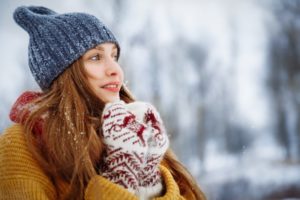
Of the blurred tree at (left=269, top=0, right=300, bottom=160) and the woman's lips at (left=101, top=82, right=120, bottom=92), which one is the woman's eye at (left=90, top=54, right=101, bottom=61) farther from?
the blurred tree at (left=269, top=0, right=300, bottom=160)

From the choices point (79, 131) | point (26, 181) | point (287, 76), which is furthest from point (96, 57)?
point (287, 76)

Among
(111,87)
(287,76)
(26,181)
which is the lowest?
(287,76)

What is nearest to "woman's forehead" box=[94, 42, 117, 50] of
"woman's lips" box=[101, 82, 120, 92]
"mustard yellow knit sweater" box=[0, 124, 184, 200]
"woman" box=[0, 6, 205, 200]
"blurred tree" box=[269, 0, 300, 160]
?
"woman" box=[0, 6, 205, 200]

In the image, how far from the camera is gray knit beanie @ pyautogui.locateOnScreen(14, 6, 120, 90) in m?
1.12

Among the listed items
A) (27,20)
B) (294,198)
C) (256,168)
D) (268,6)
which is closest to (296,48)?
(268,6)

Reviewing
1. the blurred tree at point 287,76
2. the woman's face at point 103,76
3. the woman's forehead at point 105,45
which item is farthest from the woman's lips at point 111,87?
the blurred tree at point 287,76

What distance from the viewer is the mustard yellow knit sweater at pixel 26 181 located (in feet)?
3.14

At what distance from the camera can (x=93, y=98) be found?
1103mm

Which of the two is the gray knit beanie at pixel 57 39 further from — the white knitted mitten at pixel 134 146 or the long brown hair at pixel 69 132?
the white knitted mitten at pixel 134 146

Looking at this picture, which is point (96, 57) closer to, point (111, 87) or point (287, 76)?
point (111, 87)

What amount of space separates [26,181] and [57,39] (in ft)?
1.20

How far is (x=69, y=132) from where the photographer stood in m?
1.00

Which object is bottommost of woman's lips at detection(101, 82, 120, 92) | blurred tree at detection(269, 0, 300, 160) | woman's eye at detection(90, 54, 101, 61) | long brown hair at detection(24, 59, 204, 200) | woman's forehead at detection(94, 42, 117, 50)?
blurred tree at detection(269, 0, 300, 160)

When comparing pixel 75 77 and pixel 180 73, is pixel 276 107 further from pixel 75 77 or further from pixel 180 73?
pixel 75 77
